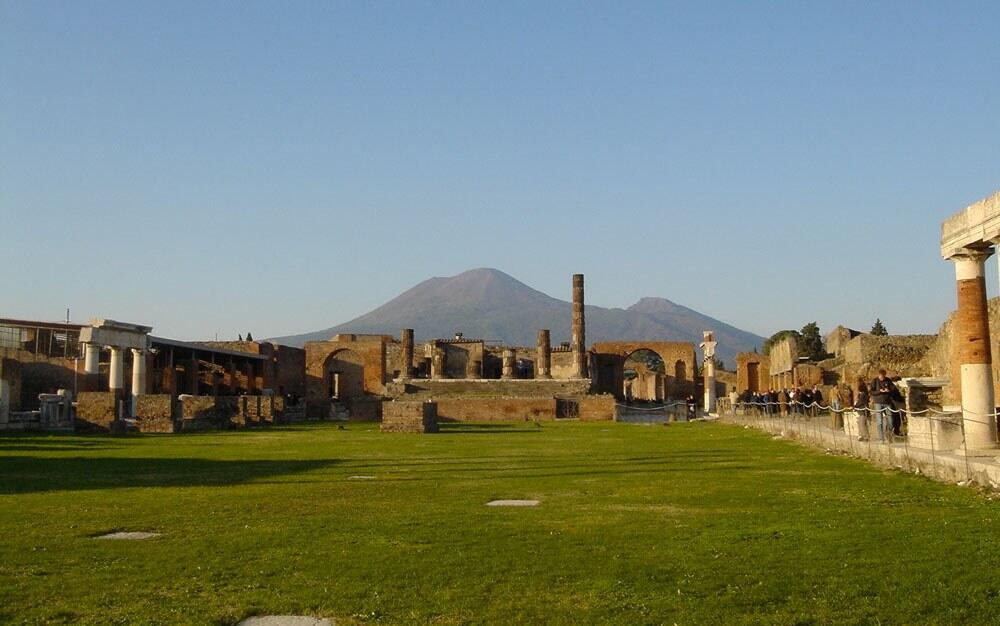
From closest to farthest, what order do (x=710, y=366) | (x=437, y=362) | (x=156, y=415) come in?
(x=156, y=415) → (x=710, y=366) → (x=437, y=362)

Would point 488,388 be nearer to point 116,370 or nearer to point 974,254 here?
→ point 116,370

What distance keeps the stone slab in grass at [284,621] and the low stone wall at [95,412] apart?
93.4ft

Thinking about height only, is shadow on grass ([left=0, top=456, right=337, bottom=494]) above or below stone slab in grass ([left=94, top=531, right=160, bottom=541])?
above

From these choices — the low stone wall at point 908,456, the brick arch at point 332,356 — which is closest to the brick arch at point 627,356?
the brick arch at point 332,356

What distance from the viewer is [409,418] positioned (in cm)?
3111

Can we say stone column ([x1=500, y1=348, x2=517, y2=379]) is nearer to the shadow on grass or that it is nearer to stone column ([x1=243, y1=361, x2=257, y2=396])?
stone column ([x1=243, y1=361, x2=257, y2=396])

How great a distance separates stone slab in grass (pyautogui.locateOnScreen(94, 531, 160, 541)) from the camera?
8602 millimetres

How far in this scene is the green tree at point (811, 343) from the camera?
68.3 metres

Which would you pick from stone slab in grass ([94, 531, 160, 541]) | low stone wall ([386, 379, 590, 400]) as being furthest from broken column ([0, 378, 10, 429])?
stone slab in grass ([94, 531, 160, 541])

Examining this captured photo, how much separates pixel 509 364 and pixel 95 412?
42.1 metres

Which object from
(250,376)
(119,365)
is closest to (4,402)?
(119,365)

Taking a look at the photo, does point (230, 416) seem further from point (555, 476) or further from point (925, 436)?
point (925, 436)

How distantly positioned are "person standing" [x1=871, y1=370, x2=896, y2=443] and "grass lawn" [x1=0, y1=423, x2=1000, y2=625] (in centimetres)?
184

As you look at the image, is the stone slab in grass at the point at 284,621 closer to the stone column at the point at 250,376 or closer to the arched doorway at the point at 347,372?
the stone column at the point at 250,376
